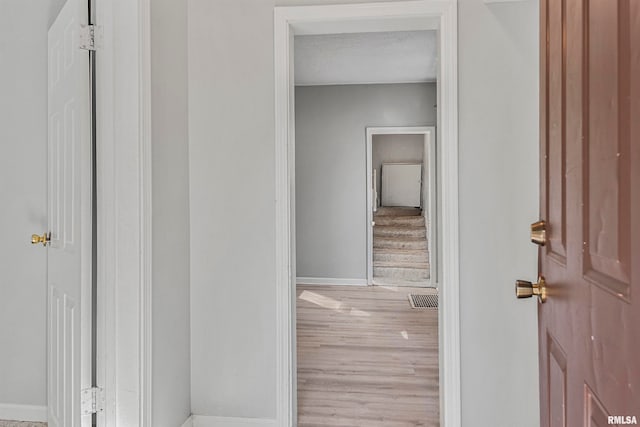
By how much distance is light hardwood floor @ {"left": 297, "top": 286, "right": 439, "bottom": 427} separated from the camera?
8.09 ft

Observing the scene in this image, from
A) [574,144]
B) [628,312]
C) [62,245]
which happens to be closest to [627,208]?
[628,312]

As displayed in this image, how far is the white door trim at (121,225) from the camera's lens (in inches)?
70.7

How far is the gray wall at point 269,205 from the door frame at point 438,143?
0.05 meters

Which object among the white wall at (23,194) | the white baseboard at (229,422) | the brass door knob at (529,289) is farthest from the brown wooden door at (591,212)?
the white wall at (23,194)

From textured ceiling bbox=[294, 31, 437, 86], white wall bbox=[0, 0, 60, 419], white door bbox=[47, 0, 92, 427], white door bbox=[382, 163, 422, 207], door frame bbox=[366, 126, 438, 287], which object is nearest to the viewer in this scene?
white door bbox=[47, 0, 92, 427]

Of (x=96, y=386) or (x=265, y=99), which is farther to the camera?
(x=265, y=99)

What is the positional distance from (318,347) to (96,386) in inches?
80.0

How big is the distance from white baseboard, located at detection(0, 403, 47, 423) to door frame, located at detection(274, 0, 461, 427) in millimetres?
1392

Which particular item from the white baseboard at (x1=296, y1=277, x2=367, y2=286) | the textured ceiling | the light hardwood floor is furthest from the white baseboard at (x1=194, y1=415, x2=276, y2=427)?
the white baseboard at (x1=296, y1=277, x2=367, y2=286)

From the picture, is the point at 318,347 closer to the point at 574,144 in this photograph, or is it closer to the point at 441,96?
the point at 441,96

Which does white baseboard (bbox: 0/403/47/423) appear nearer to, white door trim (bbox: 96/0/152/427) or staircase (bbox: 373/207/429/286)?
white door trim (bbox: 96/0/152/427)

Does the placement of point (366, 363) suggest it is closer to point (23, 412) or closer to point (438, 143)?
point (438, 143)

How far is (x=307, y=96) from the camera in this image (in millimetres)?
5996

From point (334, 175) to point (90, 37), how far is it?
14.2 feet
